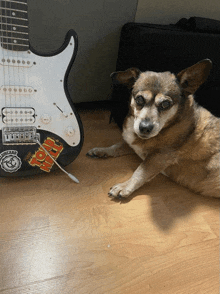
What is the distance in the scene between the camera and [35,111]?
112 centimetres

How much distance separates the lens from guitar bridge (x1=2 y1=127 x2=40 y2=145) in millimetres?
1095

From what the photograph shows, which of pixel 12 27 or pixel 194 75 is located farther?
pixel 194 75

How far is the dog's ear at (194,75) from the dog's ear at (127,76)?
0.25 m

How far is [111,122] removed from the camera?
6.52 ft

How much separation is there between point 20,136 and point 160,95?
2.61ft

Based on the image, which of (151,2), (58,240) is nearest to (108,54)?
(151,2)

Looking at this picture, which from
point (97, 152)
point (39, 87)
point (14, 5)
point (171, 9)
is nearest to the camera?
point (14, 5)

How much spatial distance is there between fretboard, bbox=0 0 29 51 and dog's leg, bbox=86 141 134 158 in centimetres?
80

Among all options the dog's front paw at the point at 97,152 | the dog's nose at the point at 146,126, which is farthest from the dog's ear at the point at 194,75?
the dog's front paw at the point at 97,152

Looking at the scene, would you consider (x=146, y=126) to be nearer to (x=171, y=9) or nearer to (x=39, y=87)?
(x=39, y=87)

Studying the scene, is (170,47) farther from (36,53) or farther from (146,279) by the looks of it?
(146,279)

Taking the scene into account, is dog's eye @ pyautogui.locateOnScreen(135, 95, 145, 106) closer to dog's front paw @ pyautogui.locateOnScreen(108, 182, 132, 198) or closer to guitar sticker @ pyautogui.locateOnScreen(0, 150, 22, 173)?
dog's front paw @ pyautogui.locateOnScreen(108, 182, 132, 198)

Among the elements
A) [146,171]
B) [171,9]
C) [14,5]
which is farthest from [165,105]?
[171,9]

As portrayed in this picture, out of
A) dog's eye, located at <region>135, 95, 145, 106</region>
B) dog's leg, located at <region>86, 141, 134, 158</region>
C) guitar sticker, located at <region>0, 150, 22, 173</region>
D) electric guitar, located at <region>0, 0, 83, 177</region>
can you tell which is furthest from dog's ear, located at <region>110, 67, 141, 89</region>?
guitar sticker, located at <region>0, 150, 22, 173</region>
